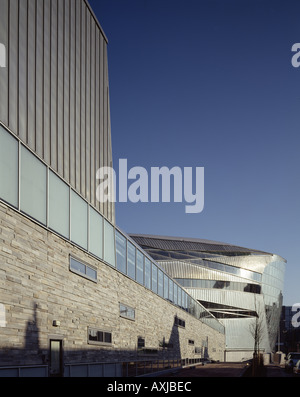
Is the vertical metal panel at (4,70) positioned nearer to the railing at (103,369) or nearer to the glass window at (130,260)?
the railing at (103,369)

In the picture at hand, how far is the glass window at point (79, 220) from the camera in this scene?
19.4 m

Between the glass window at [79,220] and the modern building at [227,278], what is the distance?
203ft

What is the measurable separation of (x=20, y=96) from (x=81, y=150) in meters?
6.14

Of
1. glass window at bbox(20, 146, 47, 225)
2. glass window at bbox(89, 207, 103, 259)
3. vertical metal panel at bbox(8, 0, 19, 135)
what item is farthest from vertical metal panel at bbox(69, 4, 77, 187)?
vertical metal panel at bbox(8, 0, 19, 135)

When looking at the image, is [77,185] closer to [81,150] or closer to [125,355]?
[81,150]

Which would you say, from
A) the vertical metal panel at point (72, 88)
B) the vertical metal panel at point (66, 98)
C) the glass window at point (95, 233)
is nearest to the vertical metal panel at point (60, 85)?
the vertical metal panel at point (66, 98)

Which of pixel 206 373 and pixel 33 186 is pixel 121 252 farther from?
pixel 206 373

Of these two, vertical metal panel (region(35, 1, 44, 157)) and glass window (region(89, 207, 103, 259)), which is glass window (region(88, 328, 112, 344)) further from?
vertical metal panel (region(35, 1, 44, 157))

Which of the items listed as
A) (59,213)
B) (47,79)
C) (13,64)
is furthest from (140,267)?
(13,64)

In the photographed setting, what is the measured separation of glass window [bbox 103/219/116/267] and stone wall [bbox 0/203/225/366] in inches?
19.6

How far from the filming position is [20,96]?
51.8ft

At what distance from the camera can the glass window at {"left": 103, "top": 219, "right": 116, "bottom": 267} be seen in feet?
77.4

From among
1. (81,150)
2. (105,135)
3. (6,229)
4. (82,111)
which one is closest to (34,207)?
(6,229)

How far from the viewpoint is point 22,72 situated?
1617 cm
